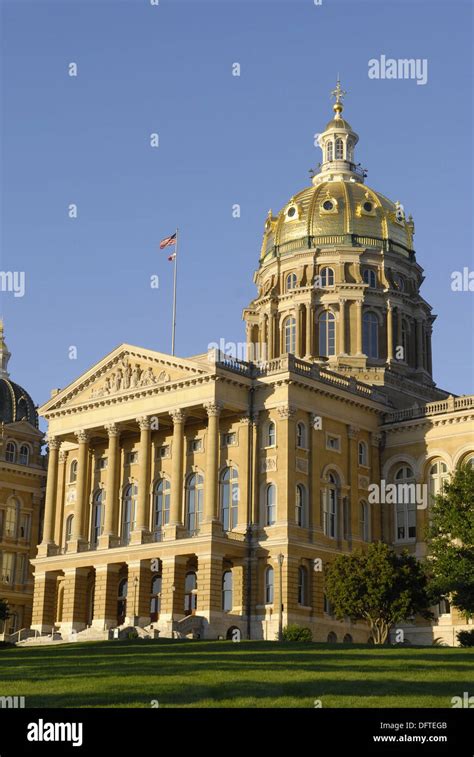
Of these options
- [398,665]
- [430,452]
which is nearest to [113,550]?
[430,452]

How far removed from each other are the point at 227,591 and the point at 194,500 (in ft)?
20.9

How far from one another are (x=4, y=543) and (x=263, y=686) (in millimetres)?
66867

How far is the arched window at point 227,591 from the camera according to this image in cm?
6969

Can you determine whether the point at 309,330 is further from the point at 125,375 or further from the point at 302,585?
the point at 302,585

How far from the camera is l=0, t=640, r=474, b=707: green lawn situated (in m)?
28.0

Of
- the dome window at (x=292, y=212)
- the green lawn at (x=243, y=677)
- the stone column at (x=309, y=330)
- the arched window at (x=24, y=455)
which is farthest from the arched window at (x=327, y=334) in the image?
the green lawn at (x=243, y=677)

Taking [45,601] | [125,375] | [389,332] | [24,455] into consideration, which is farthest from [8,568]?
[389,332]

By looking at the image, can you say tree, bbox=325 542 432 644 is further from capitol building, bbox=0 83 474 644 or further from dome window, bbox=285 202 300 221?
dome window, bbox=285 202 300 221

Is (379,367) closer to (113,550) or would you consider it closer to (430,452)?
(430,452)

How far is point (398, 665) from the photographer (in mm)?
A: 37125

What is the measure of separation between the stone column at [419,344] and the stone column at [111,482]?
1053 inches

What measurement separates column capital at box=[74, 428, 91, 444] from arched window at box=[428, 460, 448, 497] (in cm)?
2234

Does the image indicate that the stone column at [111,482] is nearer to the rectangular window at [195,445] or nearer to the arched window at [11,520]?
the rectangular window at [195,445]

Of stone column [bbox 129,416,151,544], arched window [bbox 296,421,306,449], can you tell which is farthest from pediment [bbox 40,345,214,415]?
arched window [bbox 296,421,306,449]
